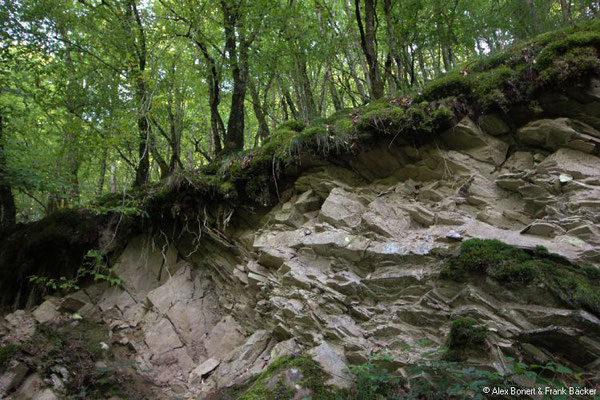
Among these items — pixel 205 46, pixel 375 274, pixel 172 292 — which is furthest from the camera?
pixel 205 46

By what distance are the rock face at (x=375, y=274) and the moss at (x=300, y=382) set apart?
16 cm

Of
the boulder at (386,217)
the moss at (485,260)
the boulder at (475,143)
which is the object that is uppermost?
the boulder at (475,143)

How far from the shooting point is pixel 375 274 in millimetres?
5074

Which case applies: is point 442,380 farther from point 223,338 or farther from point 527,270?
point 223,338

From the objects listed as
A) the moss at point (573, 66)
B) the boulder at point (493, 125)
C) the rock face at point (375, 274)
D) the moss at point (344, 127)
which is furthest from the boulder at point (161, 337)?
the moss at point (573, 66)

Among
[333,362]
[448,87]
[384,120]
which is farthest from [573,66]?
[333,362]

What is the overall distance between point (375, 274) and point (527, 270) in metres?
1.97

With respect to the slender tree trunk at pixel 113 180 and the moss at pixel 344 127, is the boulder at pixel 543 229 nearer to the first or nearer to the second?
the moss at pixel 344 127

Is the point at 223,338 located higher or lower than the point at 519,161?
lower

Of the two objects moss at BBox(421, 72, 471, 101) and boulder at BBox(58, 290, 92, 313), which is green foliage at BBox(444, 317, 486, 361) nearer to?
moss at BBox(421, 72, 471, 101)

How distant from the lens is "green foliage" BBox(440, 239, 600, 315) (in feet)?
11.9

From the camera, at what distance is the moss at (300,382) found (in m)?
4.00

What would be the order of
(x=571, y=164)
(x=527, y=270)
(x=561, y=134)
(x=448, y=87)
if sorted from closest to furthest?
(x=527, y=270)
(x=571, y=164)
(x=561, y=134)
(x=448, y=87)

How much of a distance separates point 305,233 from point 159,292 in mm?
3837
